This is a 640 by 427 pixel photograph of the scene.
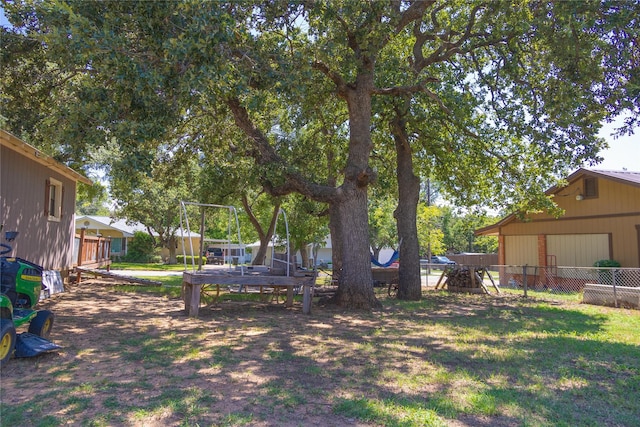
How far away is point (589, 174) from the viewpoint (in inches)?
728

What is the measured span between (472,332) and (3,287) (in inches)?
281

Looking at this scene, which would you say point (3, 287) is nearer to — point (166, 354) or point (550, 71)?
point (166, 354)

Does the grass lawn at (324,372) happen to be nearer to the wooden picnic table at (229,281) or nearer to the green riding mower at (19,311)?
the green riding mower at (19,311)

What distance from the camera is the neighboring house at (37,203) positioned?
32.7 feet

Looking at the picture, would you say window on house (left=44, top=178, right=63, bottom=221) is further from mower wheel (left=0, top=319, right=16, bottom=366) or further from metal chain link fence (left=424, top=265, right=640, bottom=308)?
metal chain link fence (left=424, top=265, right=640, bottom=308)

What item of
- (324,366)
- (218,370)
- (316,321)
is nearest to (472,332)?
(316,321)

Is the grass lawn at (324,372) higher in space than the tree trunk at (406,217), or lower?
lower

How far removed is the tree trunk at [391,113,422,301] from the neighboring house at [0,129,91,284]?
30.7ft

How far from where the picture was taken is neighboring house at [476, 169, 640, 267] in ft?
56.0

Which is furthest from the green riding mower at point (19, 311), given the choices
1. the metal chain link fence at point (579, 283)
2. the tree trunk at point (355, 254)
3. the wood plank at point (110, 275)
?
the metal chain link fence at point (579, 283)

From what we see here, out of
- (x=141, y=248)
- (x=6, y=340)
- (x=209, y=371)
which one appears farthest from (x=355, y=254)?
(x=141, y=248)

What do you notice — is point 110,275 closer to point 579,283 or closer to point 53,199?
point 53,199

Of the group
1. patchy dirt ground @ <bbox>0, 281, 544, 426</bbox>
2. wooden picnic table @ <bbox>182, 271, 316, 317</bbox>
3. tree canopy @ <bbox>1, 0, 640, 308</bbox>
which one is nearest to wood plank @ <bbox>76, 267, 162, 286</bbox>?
tree canopy @ <bbox>1, 0, 640, 308</bbox>

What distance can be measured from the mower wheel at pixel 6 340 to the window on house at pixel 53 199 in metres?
7.82
